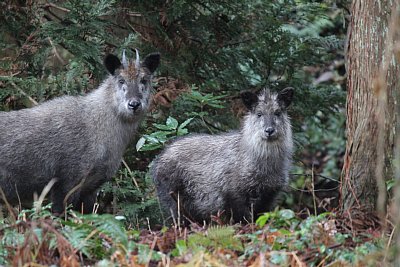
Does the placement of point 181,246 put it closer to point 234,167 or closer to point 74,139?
point 234,167

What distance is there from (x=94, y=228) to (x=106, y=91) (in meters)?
3.85

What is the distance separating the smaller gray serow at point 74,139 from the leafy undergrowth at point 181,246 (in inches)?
108

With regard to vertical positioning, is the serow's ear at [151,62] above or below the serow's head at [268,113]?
above

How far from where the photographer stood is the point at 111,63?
909 centimetres

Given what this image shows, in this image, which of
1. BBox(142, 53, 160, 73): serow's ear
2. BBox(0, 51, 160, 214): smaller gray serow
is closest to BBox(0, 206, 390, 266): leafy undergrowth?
BBox(0, 51, 160, 214): smaller gray serow

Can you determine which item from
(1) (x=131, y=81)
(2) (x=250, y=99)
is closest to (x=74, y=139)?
(1) (x=131, y=81)

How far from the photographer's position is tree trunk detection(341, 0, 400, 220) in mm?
6562

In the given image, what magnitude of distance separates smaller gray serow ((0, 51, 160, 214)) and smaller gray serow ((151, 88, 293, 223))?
2.06 feet

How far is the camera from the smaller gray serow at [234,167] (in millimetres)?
8555

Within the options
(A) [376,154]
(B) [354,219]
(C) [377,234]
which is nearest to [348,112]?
(A) [376,154]

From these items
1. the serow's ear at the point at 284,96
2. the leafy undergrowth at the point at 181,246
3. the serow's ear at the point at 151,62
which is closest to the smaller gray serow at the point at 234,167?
the serow's ear at the point at 284,96

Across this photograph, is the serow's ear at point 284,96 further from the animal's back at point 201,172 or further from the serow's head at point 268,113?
the animal's back at point 201,172

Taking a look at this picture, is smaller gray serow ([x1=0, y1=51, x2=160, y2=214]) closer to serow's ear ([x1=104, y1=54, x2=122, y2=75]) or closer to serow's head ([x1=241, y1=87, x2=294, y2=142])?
serow's ear ([x1=104, y1=54, x2=122, y2=75])

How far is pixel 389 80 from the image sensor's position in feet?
21.4
